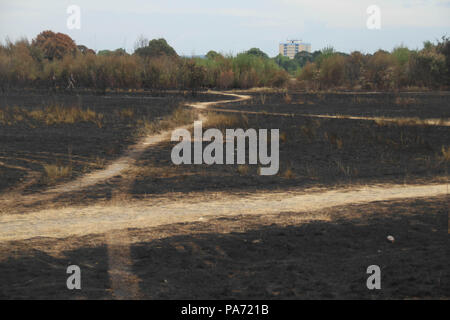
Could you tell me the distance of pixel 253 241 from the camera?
7320mm

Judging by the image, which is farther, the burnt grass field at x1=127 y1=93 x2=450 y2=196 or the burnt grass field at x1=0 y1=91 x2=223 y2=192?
the burnt grass field at x1=0 y1=91 x2=223 y2=192

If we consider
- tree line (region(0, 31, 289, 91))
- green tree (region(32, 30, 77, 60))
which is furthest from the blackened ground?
green tree (region(32, 30, 77, 60))

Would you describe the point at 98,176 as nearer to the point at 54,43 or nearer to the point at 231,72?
the point at 231,72

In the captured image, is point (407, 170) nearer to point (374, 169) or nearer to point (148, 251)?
point (374, 169)

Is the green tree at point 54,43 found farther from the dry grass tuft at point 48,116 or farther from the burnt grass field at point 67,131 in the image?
the dry grass tuft at point 48,116

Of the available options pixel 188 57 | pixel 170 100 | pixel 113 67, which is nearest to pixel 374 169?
pixel 170 100
